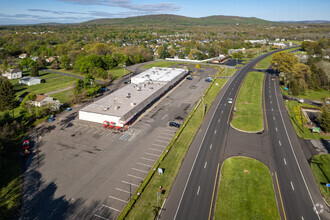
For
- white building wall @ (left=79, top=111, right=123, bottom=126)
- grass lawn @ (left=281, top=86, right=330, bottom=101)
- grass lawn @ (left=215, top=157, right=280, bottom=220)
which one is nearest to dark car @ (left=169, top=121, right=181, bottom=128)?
white building wall @ (left=79, top=111, right=123, bottom=126)

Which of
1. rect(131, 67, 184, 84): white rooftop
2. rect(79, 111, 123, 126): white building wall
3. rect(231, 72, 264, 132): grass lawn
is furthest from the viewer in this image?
rect(131, 67, 184, 84): white rooftop

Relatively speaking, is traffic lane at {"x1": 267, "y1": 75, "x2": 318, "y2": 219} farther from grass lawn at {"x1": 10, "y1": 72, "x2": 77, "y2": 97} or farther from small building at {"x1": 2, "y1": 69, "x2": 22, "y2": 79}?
small building at {"x1": 2, "y1": 69, "x2": 22, "y2": 79}

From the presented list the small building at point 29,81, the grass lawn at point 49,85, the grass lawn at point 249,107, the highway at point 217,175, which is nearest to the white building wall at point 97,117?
the highway at point 217,175

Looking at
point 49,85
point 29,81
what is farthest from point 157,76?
point 29,81

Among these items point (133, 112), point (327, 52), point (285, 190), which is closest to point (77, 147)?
point (133, 112)

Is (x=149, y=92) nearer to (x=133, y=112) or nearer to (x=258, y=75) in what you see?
(x=133, y=112)

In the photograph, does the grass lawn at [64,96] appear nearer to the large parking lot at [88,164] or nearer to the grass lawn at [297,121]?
the large parking lot at [88,164]
